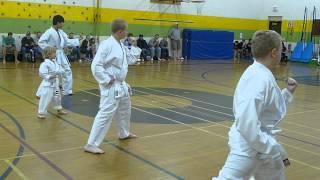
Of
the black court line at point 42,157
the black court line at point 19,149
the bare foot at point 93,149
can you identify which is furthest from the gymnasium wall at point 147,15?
the bare foot at point 93,149

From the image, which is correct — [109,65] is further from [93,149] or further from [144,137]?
[144,137]

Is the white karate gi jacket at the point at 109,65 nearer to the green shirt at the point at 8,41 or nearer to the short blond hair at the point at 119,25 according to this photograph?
the short blond hair at the point at 119,25

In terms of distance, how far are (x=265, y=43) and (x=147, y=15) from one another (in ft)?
67.2

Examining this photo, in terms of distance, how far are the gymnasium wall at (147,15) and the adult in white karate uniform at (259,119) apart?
17.4 meters

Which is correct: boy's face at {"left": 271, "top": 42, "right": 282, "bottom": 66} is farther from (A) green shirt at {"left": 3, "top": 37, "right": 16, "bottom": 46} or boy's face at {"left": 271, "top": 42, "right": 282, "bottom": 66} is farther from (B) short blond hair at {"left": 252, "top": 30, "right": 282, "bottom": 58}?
(A) green shirt at {"left": 3, "top": 37, "right": 16, "bottom": 46}

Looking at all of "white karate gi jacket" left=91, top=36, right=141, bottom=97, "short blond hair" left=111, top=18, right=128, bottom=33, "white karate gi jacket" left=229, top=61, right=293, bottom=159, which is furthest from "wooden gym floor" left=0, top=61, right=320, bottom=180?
A: "white karate gi jacket" left=229, top=61, right=293, bottom=159

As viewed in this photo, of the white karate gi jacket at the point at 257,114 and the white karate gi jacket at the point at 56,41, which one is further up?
the white karate gi jacket at the point at 56,41

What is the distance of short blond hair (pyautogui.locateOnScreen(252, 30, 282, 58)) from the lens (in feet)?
8.93

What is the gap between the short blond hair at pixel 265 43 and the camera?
2723 millimetres

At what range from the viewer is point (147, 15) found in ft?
74.6

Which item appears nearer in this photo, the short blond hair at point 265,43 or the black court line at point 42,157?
the short blond hair at point 265,43

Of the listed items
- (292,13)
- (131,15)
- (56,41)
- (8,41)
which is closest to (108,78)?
(56,41)

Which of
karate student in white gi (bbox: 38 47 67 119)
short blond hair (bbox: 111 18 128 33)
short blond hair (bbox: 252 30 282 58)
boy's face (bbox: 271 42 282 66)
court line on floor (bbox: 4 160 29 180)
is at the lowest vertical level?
court line on floor (bbox: 4 160 29 180)

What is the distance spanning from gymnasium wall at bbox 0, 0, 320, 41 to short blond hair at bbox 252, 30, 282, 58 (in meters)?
17.4
